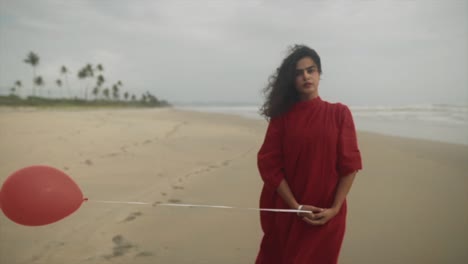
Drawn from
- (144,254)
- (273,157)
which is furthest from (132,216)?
(273,157)

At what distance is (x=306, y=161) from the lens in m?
1.73

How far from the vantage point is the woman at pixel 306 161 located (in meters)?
1.71

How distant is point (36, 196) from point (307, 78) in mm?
1665

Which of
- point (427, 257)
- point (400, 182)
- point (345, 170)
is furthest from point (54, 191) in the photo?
point (400, 182)

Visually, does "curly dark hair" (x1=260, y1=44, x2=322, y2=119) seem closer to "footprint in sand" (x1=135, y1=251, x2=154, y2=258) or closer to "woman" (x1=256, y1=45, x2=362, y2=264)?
"woman" (x1=256, y1=45, x2=362, y2=264)

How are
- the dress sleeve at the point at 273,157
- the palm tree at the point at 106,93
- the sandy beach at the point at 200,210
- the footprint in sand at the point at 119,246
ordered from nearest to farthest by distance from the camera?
1. the dress sleeve at the point at 273,157
2. the footprint in sand at the point at 119,246
3. the sandy beach at the point at 200,210
4. the palm tree at the point at 106,93

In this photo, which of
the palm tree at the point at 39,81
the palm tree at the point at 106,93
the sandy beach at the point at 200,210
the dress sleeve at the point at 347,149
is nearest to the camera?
the dress sleeve at the point at 347,149

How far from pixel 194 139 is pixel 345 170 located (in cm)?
875

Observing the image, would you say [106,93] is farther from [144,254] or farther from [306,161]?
[306,161]

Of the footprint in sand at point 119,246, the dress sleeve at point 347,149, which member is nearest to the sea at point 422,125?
the dress sleeve at point 347,149

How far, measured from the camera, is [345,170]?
5.63ft

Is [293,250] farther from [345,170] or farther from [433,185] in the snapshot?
[433,185]

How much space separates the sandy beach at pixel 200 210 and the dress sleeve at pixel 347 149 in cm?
166

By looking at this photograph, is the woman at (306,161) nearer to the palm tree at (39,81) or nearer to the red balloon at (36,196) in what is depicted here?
the red balloon at (36,196)
